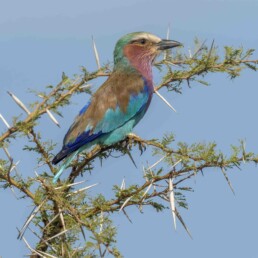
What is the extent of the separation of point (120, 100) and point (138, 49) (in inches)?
28.6

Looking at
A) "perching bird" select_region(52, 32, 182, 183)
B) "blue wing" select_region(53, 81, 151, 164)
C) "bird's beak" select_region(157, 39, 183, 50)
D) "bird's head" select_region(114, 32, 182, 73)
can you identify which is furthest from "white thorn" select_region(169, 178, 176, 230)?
"bird's head" select_region(114, 32, 182, 73)

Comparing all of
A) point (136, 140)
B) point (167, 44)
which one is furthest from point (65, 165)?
point (167, 44)

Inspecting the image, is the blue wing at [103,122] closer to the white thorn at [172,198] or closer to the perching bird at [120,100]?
the perching bird at [120,100]

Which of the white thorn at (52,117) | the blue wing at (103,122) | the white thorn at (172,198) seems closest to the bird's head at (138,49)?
the blue wing at (103,122)

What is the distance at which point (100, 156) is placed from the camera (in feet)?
15.7

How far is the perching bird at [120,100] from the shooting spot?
528 centimetres

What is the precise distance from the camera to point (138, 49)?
6.35 meters

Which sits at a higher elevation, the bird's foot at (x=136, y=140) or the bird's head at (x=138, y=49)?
the bird's head at (x=138, y=49)

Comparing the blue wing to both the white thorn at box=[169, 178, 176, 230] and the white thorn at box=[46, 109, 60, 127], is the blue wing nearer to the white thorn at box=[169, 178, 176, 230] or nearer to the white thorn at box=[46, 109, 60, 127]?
the white thorn at box=[46, 109, 60, 127]

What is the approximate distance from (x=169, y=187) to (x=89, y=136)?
167 centimetres

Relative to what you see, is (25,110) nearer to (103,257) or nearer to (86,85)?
(86,85)

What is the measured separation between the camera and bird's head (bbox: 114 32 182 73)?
629 cm

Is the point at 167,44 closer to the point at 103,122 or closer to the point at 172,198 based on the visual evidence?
the point at 103,122

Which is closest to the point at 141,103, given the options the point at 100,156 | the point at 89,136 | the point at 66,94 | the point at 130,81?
the point at 130,81
